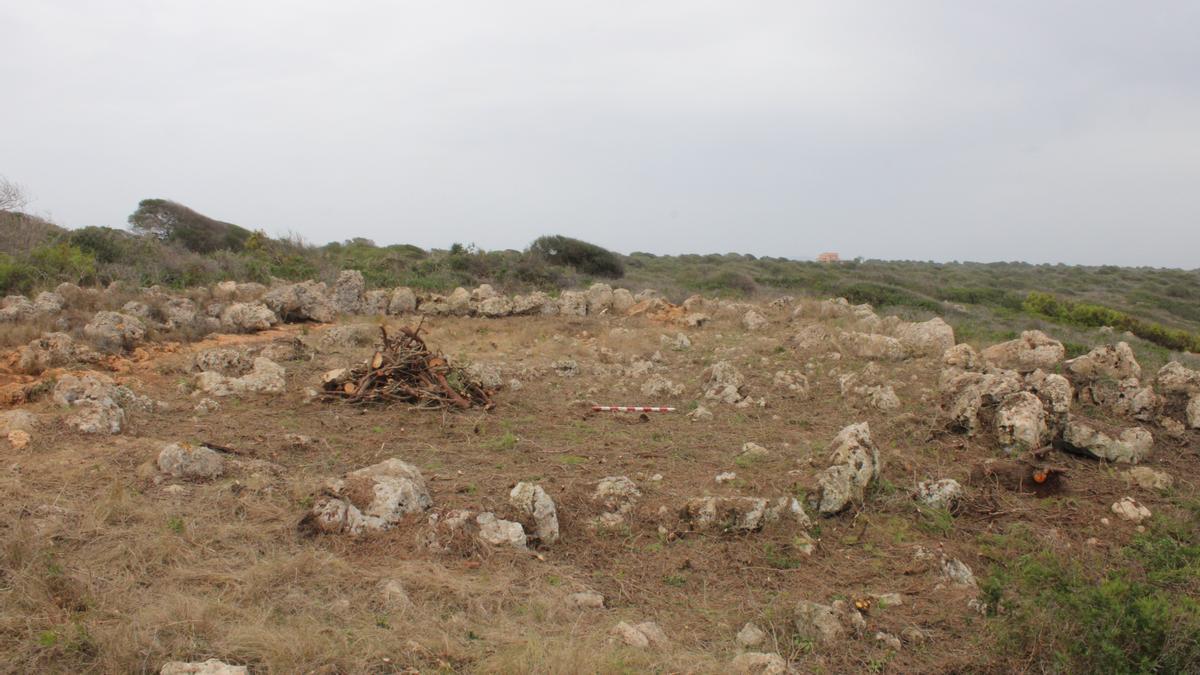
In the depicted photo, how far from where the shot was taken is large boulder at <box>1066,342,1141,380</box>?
6547 mm

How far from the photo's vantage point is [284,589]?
127 inches

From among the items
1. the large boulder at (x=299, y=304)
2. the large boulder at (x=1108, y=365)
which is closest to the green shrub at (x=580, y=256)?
the large boulder at (x=299, y=304)

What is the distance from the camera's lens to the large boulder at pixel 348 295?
12492 millimetres

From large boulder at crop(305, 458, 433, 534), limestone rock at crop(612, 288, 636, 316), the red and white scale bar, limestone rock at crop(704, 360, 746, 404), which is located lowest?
large boulder at crop(305, 458, 433, 534)

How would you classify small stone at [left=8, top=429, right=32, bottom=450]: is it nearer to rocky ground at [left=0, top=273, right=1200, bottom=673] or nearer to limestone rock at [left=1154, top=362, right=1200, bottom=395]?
rocky ground at [left=0, top=273, right=1200, bottom=673]

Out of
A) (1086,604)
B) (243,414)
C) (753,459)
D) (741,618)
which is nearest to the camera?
(1086,604)

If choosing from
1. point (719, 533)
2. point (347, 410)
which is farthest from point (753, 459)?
point (347, 410)

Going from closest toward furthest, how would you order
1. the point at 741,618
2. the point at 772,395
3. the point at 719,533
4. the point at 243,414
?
1. the point at 741,618
2. the point at 719,533
3. the point at 243,414
4. the point at 772,395

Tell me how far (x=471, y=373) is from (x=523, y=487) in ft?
10.2

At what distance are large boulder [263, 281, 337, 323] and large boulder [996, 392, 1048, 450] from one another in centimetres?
1009

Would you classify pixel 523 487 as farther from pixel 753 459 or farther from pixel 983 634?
pixel 983 634

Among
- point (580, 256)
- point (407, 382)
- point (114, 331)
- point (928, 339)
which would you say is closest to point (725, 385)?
point (928, 339)

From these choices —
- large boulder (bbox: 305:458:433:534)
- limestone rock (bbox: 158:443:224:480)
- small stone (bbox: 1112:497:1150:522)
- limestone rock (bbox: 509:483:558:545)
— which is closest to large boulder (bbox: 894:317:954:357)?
small stone (bbox: 1112:497:1150:522)

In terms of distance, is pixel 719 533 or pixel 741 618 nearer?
pixel 741 618
